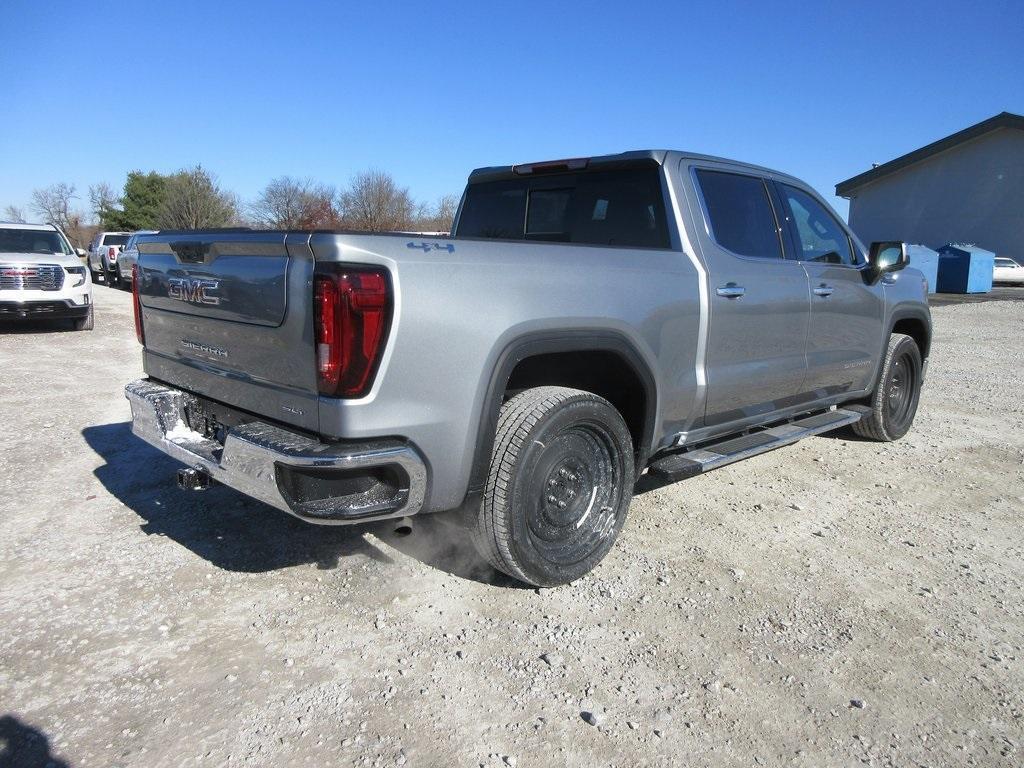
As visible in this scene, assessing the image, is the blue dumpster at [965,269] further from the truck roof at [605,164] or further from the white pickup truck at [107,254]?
the white pickup truck at [107,254]

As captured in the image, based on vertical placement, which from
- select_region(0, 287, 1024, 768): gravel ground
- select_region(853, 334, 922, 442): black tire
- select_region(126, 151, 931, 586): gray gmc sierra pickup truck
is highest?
select_region(126, 151, 931, 586): gray gmc sierra pickup truck

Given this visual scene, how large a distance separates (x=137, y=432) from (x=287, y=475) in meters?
1.42

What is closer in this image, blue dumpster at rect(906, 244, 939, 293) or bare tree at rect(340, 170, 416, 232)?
bare tree at rect(340, 170, 416, 232)

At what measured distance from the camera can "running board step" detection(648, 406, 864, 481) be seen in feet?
11.9

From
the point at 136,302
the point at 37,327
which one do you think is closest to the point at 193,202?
the point at 37,327

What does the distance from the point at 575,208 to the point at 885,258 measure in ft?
→ 7.52

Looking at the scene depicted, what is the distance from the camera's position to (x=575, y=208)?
13.9 feet

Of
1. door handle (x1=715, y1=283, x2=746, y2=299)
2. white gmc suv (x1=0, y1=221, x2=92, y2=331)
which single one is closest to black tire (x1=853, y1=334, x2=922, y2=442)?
door handle (x1=715, y1=283, x2=746, y2=299)

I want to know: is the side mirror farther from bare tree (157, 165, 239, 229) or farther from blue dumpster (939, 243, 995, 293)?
bare tree (157, 165, 239, 229)

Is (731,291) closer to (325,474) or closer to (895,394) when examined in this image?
(325,474)

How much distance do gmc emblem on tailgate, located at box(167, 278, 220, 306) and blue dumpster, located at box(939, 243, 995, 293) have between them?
97.8 feet

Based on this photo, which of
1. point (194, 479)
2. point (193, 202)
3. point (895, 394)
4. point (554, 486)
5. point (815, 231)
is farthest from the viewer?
point (193, 202)

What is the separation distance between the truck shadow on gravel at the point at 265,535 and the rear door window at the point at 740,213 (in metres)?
2.15

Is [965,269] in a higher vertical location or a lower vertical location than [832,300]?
lower
